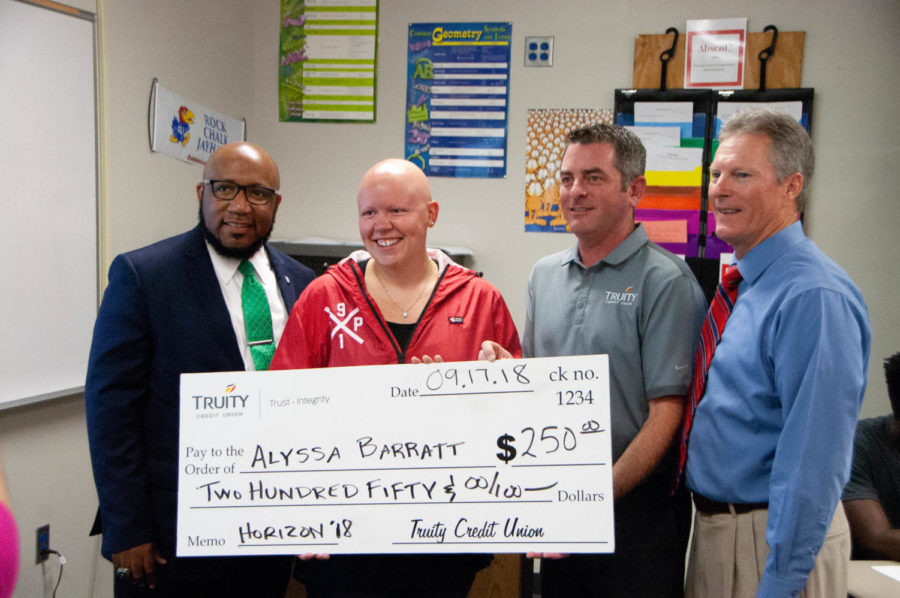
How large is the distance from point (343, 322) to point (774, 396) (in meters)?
0.95

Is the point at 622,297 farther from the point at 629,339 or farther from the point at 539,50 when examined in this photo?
the point at 539,50

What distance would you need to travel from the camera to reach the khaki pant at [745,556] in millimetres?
1331

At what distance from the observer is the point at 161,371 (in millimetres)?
1596

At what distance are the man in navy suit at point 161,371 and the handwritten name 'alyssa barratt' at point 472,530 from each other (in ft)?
1.95

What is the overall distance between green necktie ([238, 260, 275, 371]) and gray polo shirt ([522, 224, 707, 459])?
2.40 feet

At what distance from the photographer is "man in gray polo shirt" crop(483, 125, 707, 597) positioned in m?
1.53

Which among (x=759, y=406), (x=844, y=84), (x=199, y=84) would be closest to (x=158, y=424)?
(x=759, y=406)

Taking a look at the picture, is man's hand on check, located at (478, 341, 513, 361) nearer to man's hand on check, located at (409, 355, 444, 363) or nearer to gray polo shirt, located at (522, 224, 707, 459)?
man's hand on check, located at (409, 355, 444, 363)

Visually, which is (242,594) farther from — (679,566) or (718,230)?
(718,230)

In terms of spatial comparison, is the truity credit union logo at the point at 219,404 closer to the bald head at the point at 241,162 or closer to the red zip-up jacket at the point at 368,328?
the red zip-up jacket at the point at 368,328

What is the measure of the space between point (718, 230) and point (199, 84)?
253cm

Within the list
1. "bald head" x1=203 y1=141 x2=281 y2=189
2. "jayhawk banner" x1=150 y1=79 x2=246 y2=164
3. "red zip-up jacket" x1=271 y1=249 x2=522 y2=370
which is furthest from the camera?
"jayhawk banner" x1=150 y1=79 x2=246 y2=164

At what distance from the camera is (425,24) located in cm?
327

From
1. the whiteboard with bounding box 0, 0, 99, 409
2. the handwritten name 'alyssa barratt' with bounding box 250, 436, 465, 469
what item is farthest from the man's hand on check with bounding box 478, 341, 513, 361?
the whiteboard with bounding box 0, 0, 99, 409
